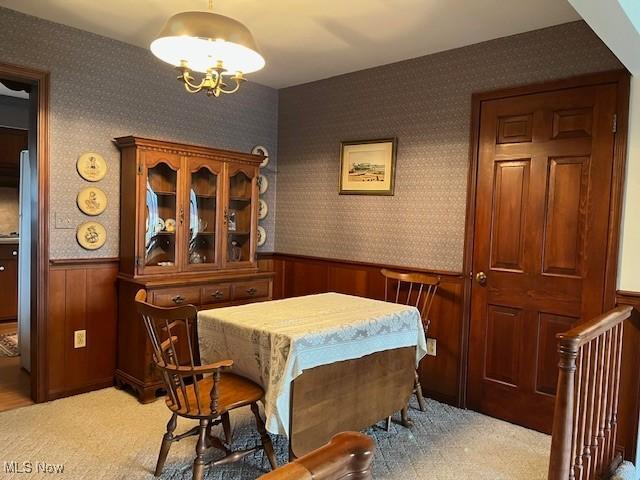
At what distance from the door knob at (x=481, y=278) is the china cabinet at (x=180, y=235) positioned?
1.70m

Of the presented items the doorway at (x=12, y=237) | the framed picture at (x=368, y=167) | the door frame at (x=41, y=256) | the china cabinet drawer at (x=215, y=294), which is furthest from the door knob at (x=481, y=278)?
the doorway at (x=12, y=237)

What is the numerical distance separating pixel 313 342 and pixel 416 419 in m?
1.39

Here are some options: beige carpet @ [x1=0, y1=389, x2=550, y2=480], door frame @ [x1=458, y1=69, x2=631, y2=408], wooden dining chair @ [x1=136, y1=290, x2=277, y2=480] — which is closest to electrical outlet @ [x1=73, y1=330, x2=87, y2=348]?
beige carpet @ [x1=0, y1=389, x2=550, y2=480]

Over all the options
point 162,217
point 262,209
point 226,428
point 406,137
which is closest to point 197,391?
point 226,428

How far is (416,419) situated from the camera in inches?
127

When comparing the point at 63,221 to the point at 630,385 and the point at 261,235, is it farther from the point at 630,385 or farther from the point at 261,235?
the point at 630,385

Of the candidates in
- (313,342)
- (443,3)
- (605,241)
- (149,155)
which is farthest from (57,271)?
(605,241)

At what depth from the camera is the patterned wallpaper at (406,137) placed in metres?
3.16

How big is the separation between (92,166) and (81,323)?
44.1 inches

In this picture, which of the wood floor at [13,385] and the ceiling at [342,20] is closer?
the ceiling at [342,20]

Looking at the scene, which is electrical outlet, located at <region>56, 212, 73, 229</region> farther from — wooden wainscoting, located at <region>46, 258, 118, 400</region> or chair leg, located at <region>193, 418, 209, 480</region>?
chair leg, located at <region>193, 418, 209, 480</region>

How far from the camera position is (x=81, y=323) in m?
3.48

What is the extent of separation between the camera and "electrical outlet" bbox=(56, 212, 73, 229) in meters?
3.34

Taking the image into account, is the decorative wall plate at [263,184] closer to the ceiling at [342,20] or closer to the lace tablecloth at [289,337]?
the ceiling at [342,20]
